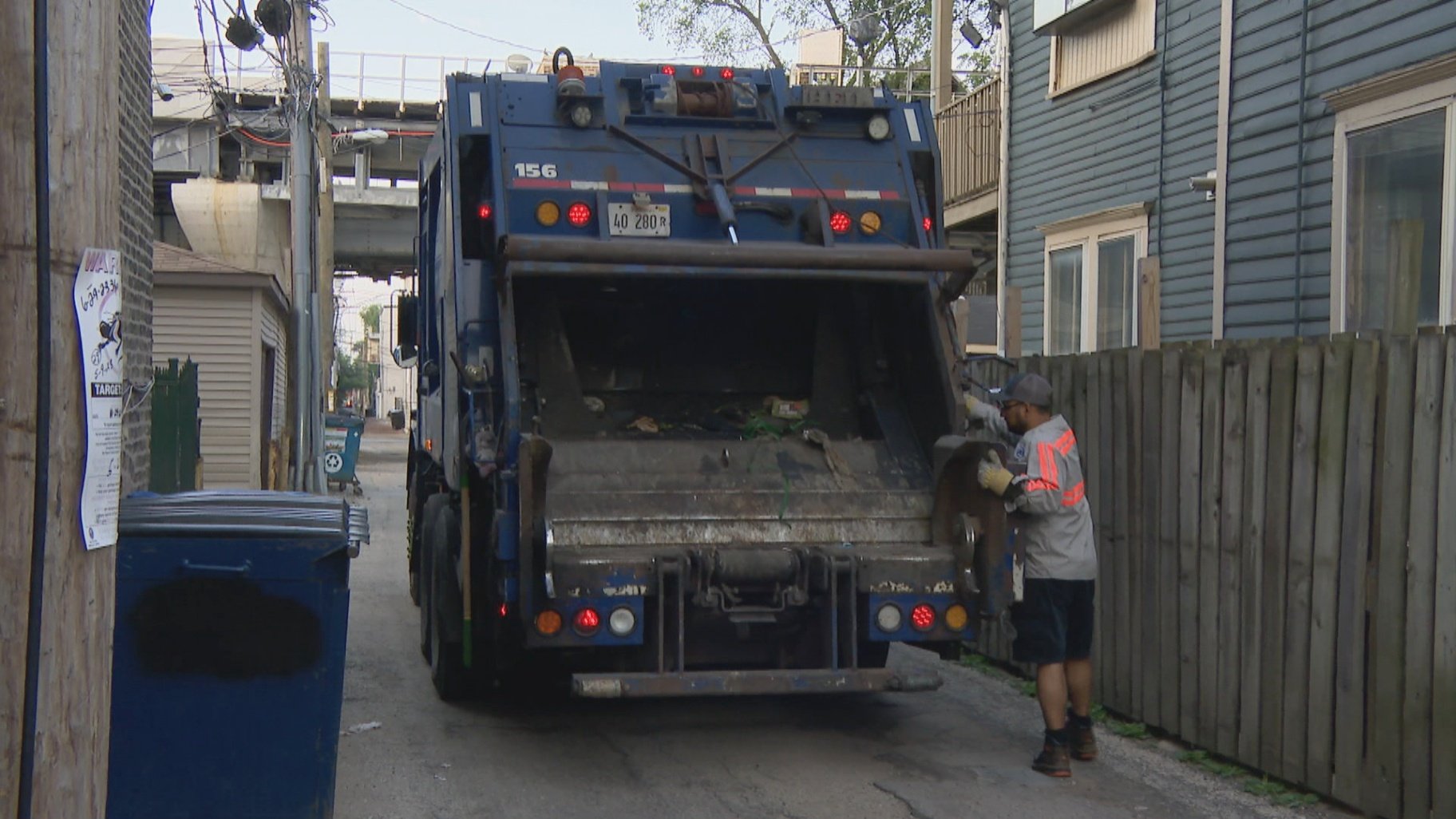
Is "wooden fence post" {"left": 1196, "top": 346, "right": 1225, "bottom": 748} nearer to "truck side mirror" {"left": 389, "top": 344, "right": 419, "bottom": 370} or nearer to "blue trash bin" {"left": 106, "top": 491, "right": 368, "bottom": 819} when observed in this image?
"blue trash bin" {"left": 106, "top": 491, "right": 368, "bottom": 819}

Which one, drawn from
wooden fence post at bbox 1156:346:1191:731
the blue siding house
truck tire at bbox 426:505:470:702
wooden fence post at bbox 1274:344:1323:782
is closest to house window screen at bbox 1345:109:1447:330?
the blue siding house

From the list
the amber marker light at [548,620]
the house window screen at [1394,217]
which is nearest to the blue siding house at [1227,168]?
the house window screen at [1394,217]

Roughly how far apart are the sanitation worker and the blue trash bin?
2.75 metres

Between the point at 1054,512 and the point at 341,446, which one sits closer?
the point at 1054,512

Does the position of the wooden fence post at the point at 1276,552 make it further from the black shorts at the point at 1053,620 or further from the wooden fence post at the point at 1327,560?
the black shorts at the point at 1053,620

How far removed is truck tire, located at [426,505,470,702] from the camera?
7.26 metres

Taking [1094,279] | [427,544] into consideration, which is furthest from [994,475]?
[1094,279]

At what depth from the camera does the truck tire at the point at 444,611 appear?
7.26 m

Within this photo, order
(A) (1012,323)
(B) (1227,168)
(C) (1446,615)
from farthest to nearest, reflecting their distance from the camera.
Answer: (B) (1227,168) → (A) (1012,323) → (C) (1446,615)

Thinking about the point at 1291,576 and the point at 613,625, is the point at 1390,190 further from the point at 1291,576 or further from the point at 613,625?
the point at 613,625

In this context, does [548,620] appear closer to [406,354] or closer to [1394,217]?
[406,354]

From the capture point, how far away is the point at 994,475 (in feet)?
20.2

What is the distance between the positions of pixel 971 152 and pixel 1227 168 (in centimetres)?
560

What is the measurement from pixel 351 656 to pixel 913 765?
409cm
